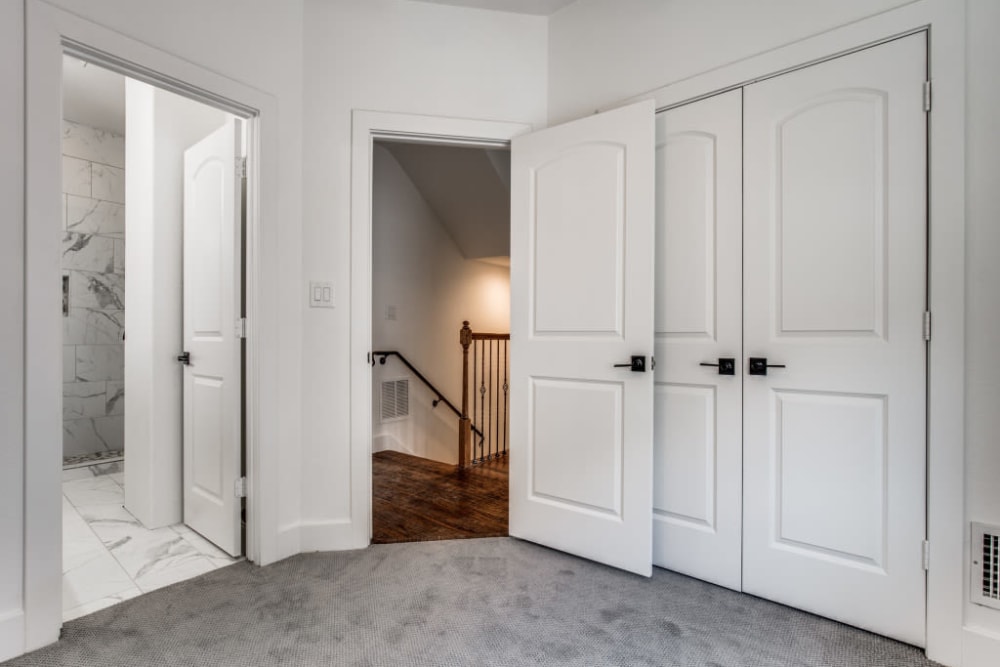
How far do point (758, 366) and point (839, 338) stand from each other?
29cm

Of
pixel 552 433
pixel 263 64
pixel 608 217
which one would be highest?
pixel 263 64

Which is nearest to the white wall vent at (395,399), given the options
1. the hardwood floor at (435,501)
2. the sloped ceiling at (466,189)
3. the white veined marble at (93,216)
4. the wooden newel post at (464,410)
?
the hardwood floor at (435,501)

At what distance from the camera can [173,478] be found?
267 cm

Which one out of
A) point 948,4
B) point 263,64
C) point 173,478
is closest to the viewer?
point 948,4

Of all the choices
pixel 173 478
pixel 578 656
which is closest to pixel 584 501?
pixel 578 656

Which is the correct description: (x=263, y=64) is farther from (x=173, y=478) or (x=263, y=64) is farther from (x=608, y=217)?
(x=173, y=478)

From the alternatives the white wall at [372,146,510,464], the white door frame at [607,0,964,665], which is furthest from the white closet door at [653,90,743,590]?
the white wall at [372,146,510,464]

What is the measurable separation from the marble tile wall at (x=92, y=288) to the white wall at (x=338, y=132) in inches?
128

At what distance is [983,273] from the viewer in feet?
5.00

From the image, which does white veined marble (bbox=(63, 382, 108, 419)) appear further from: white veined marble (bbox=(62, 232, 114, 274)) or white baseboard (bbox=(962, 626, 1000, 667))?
white baseboard (bbox=(962, 626, 1000, 667))

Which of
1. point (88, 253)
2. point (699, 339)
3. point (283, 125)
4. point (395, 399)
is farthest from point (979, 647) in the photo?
point (88, 253)

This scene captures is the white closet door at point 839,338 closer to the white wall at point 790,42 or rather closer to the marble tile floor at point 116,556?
the white wall at point 790,42

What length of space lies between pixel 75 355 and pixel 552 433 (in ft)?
14.3

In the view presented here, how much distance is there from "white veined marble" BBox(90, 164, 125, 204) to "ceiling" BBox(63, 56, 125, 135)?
1.18 ft
